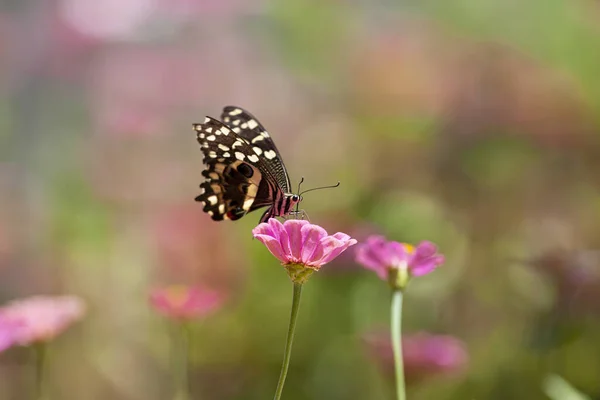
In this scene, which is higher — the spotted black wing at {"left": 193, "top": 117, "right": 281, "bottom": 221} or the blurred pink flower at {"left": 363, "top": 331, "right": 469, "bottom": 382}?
the spotted black wing at {"left": 193, "top": 117, "right": 281, "bottom": 221}

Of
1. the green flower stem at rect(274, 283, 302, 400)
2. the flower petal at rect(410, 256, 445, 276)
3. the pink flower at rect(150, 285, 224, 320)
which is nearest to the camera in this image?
the green flower stem at rect(274, 283, 302, 400)

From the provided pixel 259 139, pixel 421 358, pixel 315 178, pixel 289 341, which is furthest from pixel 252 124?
pixel 315 178

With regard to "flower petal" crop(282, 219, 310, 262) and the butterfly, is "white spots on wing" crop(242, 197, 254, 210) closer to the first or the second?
the butterfly

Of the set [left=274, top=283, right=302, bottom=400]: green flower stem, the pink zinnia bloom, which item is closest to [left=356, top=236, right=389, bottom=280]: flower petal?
the pink zinnia bloom

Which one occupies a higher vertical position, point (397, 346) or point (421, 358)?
point (397, 346)

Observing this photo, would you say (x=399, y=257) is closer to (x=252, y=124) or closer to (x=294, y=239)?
(x=294, y=239)

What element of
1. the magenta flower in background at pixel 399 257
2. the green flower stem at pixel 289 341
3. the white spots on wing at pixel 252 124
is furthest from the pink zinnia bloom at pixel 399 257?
the white spots on wing at pixel 252 124

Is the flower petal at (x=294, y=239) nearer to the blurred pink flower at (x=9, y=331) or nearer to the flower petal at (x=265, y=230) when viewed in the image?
the flower petal at (x=265, y=230)

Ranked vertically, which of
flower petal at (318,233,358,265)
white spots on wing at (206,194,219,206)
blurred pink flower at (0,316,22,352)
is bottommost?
blurred pink flower at (0,316,22,352)
